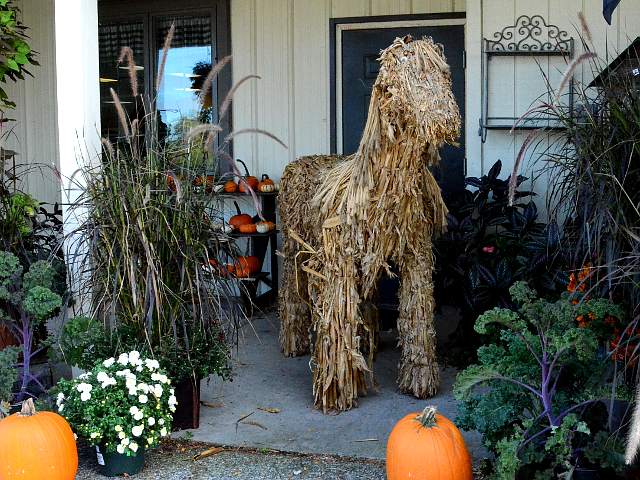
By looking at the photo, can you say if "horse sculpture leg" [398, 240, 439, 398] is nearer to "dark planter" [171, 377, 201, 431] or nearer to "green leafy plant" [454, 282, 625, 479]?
"green leafy plant" [454, 282, 625, 479]

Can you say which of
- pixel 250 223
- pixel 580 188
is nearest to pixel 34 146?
pixel 250 223

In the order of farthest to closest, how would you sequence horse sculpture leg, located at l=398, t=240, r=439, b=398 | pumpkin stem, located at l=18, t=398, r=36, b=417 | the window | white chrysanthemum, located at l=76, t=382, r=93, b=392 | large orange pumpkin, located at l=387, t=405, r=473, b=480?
the window → horse sculpture leg, located at l=398, t=240, r=439, b=398 → white chrysanthemum, located at l=76, t=382, r=93, b=392 → pumpkin stem, located at l=18, t=398, r=36, b=417 → large orange pumpkin, located at l=387, t=405, r=473, b=480

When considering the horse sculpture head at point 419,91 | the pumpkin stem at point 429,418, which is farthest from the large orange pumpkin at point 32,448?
the horse sculpture head at point 419,91

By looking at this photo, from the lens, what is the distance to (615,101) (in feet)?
7.59

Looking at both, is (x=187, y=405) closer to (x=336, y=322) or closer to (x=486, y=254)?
(x=336, y=322)

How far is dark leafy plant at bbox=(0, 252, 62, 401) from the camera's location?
2.85 metres

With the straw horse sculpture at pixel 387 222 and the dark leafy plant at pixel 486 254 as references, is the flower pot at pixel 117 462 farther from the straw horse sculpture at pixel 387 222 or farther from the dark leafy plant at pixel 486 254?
the dark leafy plant at pixel 486 254

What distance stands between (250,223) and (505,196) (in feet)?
7.42

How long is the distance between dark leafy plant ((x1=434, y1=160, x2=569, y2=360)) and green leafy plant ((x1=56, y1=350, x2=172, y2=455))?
202cm

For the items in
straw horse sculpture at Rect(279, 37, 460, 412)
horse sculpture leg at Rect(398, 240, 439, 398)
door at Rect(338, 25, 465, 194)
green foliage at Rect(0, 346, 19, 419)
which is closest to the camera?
green foliage at Rect(0, 346, 19, 419)

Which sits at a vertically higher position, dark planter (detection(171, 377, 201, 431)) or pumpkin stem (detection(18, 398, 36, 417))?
pumpkin stem (detection(18, 398, 36, 417))

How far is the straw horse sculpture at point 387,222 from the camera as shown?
2877mm

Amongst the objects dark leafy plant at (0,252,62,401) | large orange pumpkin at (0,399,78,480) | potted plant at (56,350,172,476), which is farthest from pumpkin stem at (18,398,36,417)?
dark leafy plant at (0,252,62,401)

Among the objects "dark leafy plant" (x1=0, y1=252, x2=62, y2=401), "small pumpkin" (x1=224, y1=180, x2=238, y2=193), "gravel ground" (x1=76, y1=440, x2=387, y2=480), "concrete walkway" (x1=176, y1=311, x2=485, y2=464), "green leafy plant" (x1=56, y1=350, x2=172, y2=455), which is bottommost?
"gravel ground" (x1=76, y1=440, x2=387, y2=480)
